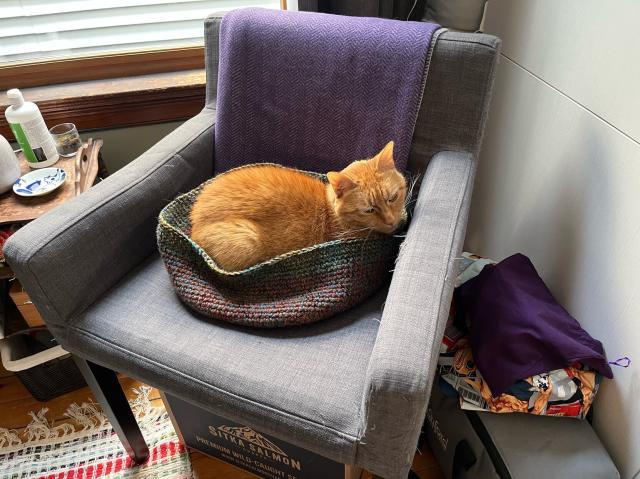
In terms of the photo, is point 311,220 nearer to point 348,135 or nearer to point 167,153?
point 348,135

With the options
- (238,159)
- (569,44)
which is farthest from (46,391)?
(569,44)

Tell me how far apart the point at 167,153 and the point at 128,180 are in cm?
14

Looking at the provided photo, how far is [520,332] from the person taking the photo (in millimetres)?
973

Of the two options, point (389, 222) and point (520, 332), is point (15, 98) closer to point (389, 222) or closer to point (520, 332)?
point (389, 222)

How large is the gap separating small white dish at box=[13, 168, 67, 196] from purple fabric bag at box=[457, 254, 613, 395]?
1.13 m

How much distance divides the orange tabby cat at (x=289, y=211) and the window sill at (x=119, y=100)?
0.65 metres

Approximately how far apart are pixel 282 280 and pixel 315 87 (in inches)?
20.1

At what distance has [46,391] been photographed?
54.2 inches

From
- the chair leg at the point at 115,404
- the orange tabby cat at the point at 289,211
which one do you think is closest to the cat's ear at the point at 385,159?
the orange tabby cat at the point at 289,211

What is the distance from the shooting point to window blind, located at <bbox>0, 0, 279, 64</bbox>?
1.51 metres

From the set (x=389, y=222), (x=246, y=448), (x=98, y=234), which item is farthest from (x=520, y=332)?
(x=98, y=234)

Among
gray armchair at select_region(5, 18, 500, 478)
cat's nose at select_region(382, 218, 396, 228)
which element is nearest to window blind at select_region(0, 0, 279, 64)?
gray armchair at select_region(5, 18, 500, 478)

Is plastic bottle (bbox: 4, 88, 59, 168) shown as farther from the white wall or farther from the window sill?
the white wall

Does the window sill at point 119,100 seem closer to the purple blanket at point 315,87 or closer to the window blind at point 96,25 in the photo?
the window blind at point 96,25
